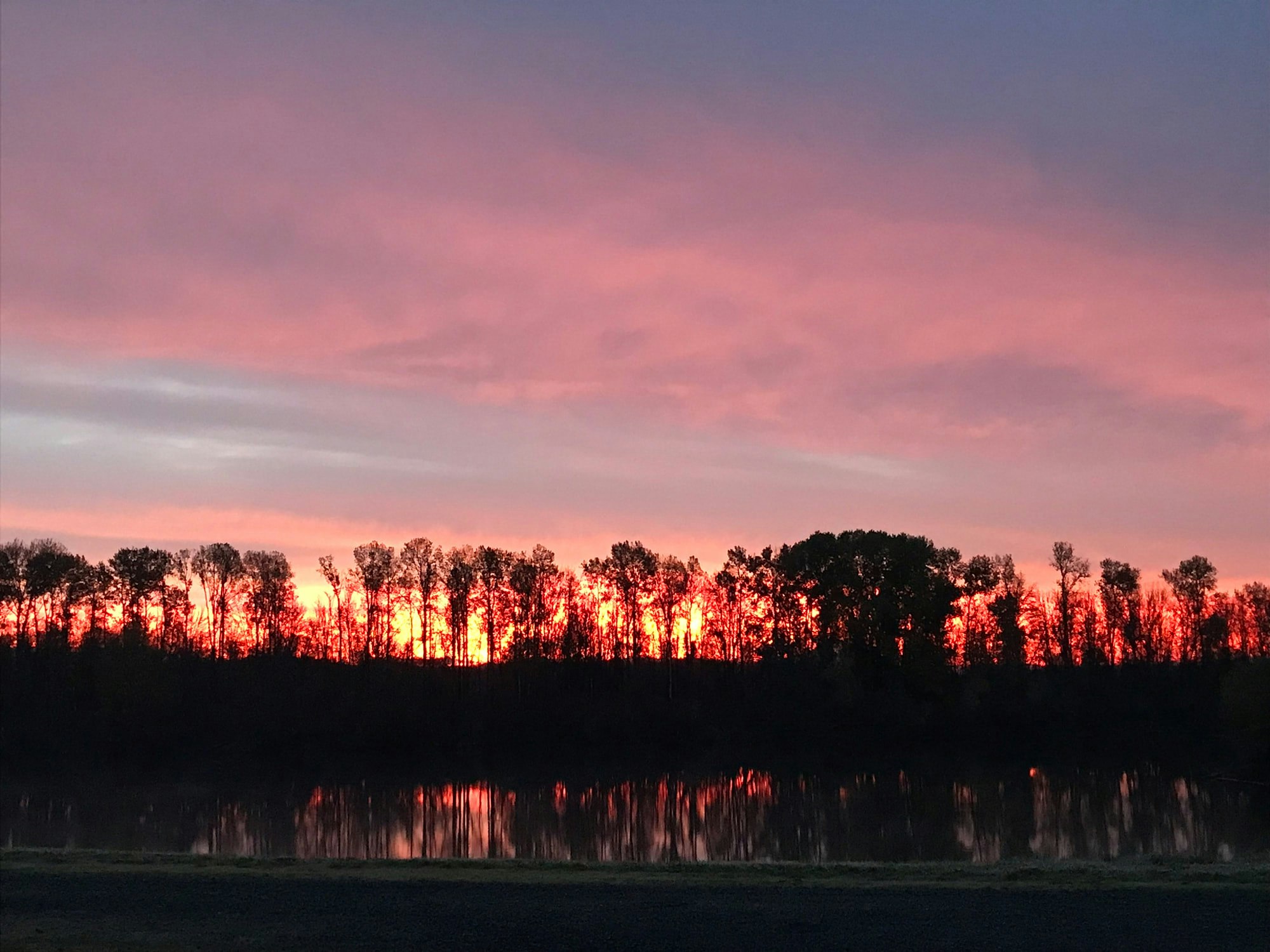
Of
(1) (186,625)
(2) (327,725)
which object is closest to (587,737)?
(2) (327,725)

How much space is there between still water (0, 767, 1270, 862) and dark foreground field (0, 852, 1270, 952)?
525cm

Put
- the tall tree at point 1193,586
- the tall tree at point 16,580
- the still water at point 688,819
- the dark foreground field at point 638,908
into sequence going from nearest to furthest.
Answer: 1. the dark foreground field at point 638,908
2. the still water at point 688,819
3. the tall tree at point 16,580
4. the tall tree at point 1193,586

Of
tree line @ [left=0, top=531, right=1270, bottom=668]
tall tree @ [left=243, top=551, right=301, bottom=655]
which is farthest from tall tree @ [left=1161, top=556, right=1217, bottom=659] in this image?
tall tree @ [left=243, top=551, right=301, bottom=655]

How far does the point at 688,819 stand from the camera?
2997 centimetres

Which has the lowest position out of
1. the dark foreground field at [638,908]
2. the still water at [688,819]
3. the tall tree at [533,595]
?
the still water at [688,819]

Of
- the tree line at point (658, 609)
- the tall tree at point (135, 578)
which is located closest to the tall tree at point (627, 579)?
the tree line at point (658, 609)

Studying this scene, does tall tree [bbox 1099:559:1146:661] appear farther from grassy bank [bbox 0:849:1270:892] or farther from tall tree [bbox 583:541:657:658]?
grassy bank [bbox 0:849:1270:892]

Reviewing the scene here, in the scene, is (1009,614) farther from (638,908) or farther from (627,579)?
(638,908)

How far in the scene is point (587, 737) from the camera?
6166 centimetres

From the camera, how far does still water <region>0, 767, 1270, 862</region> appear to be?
23.4m

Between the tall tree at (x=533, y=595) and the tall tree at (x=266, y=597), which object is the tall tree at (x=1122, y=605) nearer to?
the tall tree at (x=533, y=595)

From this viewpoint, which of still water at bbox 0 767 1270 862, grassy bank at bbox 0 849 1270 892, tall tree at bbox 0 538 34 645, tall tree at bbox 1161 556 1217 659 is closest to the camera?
grassy bank at bbox 0 849 1270 892

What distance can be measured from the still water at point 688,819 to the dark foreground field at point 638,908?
17.2 feet

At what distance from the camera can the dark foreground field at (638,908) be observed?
40.3ft
